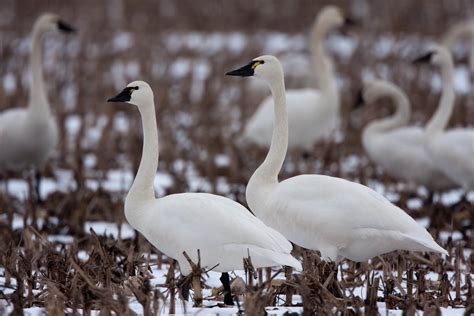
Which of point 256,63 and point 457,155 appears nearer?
point 256,63

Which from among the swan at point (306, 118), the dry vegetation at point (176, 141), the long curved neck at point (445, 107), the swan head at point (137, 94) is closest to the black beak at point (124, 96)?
the swan head at point (137, 94)

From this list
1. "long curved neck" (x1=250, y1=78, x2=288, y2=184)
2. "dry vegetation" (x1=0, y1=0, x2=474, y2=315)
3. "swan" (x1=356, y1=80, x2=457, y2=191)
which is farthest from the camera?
"swan" (x1=356, y1=80, x2=457, y2=191)

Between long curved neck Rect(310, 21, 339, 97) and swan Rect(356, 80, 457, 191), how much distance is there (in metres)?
0.84

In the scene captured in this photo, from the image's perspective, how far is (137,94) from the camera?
16.5 ft

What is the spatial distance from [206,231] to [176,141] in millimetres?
5833

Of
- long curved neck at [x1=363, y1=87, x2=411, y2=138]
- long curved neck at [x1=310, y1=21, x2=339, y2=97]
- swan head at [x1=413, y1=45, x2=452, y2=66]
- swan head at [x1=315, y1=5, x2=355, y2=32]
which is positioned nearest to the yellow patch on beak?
swan head at [x1=413, y1=45, x2=452, y2=66]

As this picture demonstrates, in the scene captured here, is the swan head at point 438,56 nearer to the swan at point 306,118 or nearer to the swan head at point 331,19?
the swan at point 306,118

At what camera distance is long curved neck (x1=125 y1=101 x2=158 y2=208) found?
4863 mm

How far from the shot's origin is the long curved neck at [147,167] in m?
4.86

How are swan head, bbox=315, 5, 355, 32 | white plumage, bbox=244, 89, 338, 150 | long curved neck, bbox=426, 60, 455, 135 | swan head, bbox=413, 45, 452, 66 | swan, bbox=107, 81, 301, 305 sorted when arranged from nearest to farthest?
swan, bbox=107, 81, 301, 305 < long curved neck, bbox=426, 60, 455, 135 < swan head, bbox=413, 45, 452, 66 < white plumage, bbox=244, 89, 338, 150 < swan head, bbox=315, 5, 355, 32

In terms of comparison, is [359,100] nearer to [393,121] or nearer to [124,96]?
[393,121]

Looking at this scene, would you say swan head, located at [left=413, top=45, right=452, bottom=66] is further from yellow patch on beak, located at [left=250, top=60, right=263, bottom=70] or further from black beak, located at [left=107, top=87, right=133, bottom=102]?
black beak, located at [left=107, top=87, right=133, bottom=102]

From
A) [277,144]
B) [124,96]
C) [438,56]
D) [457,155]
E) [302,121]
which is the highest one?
[438,56]

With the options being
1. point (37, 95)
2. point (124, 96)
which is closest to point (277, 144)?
point (124, 96)
